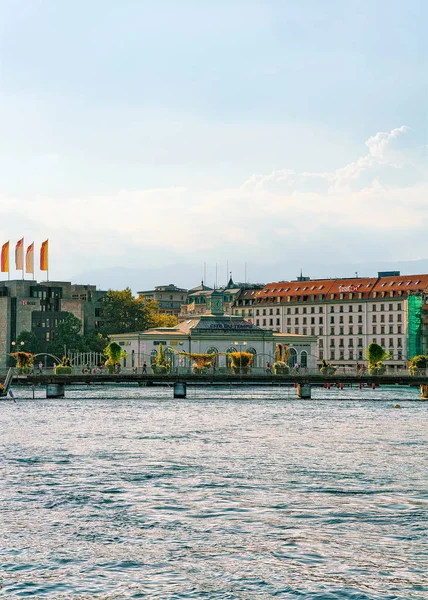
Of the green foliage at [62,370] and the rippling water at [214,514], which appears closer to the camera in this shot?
the rippling water at [214,514]

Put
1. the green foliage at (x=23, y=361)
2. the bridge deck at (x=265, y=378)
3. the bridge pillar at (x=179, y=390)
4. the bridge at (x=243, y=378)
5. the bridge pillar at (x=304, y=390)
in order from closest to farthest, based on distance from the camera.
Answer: the bridge deck at (x=265, y=378), the bridge at (x=243, y=378), the bridge pillar at (x=179, y=390), the bridge pillar at (x=304, y=390), the green foliage at (x=23, y=361)

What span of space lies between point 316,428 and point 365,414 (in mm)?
21587

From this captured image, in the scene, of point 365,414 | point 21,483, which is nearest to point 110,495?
point 21,483

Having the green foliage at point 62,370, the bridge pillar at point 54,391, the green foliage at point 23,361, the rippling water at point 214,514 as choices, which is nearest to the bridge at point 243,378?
the bridge pillar at point 54,391

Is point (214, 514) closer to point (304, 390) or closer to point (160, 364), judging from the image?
point (304, 390)

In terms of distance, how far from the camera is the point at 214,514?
44.1 m

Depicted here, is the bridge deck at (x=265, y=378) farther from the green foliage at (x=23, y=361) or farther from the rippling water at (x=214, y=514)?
the rippling water at (x=214, y=514)

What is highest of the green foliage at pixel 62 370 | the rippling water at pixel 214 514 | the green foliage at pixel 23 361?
the green foliage at pixel 23 361

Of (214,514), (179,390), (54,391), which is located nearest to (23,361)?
(54,391)

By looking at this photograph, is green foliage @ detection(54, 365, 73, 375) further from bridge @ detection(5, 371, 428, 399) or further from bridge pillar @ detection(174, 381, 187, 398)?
bridge pillar @ detection(174, 381, 187, 398)

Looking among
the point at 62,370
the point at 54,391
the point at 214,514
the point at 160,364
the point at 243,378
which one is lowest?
the point at 214,514

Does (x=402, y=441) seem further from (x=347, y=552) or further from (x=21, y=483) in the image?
(x=347, y=552)

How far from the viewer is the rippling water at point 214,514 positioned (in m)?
33.3

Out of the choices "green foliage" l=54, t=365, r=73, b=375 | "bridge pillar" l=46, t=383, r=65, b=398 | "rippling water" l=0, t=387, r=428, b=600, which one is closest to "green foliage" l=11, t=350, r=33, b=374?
"green foliage" l=54, t=365, r=73, b=375
